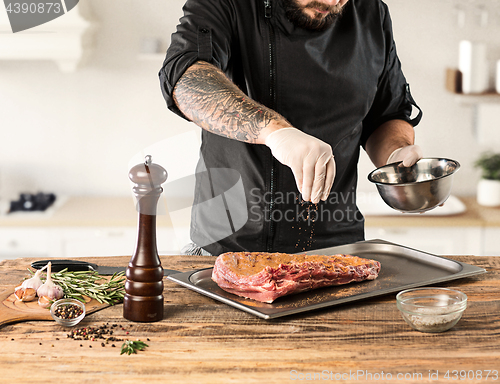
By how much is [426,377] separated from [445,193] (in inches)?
27.6

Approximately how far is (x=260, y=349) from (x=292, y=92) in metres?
1.03

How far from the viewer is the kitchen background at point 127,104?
3.50m

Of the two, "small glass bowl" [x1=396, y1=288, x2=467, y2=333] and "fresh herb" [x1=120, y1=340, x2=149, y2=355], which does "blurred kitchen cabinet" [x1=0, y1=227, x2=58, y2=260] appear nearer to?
"fresh herb" [x1=120, y1=340, x2=149, y2=355]

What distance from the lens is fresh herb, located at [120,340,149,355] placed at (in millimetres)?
966

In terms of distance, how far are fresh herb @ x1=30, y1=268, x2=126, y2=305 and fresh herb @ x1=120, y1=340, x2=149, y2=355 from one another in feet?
0.83

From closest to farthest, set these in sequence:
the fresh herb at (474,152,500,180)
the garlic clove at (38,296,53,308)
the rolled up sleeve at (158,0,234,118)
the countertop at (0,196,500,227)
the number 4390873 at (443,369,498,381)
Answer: the number 4390873 at (443,369,498,381) → the garlic clove at (38,296,53,308) → the rolled up sleeve at (158,0,234,118) → the countertop at (0,196,500,227) → the fresh herb at (474,152,500,180)

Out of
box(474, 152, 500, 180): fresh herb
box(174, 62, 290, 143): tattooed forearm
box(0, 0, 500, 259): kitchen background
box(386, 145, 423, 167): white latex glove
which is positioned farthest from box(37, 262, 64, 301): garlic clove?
box(474, 152, 500, 180): fresh herb

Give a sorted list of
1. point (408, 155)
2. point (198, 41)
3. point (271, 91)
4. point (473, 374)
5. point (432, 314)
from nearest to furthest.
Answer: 1. point (473, 374)
2. point (432, 314)
3. point (198, 41)
4. point (408, 155)
5. point (271, 91)

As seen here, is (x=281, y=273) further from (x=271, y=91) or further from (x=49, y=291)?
(x=271, y=91)

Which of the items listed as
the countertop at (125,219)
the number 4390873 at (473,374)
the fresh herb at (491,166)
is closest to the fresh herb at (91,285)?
the number 4390873 at (473,374)

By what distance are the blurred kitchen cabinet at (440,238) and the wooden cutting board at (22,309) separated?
211cm

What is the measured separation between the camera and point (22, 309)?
3.82ft

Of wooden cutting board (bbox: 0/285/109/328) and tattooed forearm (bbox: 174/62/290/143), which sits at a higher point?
tattooed forearm (bbox: 174/62/290/143)

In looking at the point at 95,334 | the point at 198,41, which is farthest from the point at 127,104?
the point at 95,334
